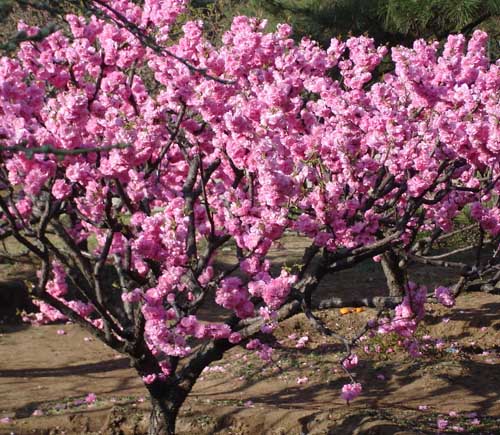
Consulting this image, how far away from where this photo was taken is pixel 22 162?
14.1 feet

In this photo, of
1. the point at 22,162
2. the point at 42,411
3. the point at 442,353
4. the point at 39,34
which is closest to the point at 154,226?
the point at 22,162

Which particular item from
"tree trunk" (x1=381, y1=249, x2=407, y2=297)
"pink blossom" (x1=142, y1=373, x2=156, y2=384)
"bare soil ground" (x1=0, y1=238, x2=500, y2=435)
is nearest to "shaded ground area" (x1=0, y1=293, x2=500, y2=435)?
"bare soil ground" (x1=0, y1=238, x2=500, y2=435)

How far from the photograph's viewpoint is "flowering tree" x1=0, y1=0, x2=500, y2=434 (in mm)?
4812

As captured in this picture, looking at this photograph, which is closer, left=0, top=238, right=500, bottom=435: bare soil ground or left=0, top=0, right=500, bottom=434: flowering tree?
left=0, top=0, right=500, bottom=434: flowering tree

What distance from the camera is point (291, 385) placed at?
8172 mm

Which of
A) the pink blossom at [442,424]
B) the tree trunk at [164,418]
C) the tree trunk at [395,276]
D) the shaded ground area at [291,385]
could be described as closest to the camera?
the tree trunk at [164,418]

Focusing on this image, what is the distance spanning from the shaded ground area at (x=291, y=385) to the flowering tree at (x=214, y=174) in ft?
2.43

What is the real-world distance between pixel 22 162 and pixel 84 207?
1155 millimetres

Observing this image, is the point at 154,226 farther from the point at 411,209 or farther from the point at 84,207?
the point at 411,209

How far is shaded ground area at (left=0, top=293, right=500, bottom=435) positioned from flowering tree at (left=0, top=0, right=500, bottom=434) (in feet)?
2.43

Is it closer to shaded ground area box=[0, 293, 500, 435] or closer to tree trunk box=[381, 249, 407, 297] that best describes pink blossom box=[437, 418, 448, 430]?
shaded ground area box=[0, 293, 500, 435]

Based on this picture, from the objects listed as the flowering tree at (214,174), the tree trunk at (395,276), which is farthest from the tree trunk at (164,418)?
the tree trunk at (395,276)

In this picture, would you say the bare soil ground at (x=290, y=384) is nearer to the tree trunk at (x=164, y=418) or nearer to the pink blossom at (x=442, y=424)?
the pink blossom at (x=442, y=424)

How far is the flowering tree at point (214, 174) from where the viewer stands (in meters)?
4.81
